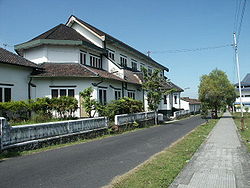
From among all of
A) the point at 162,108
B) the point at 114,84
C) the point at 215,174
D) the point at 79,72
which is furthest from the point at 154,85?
the point at 215,174

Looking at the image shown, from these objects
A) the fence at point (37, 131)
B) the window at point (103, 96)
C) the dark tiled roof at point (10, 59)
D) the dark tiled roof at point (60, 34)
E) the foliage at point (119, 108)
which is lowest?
the fence at point (37, 131)

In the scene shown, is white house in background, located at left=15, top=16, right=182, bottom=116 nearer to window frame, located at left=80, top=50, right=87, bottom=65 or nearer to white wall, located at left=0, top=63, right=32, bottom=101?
window frame, located at left=80, top=50, right=87, bottom=65

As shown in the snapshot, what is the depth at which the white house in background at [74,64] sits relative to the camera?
1681cm

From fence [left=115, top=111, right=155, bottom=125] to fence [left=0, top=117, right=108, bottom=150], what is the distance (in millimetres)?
2516

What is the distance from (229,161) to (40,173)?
5.76 meters

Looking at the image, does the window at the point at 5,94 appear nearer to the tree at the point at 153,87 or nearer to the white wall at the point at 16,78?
the white wall at the point at 16,78

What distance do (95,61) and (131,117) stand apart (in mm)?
7523

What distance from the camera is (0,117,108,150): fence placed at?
25.7ft

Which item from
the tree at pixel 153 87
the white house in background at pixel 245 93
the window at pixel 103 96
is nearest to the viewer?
the window at pixel 103 96

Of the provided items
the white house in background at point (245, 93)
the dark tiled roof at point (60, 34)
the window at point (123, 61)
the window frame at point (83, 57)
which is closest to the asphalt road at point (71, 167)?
the window frame at point (83, 57)

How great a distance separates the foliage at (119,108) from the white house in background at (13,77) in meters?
6.16

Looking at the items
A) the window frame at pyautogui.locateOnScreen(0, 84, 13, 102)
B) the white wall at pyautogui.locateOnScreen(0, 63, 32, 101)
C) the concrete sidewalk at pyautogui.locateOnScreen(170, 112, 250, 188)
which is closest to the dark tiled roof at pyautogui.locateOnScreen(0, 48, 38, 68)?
the white wall at pyautogui.locateOnScreen(0, 63, 32, 101)

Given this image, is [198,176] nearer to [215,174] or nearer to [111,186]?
[215,174]

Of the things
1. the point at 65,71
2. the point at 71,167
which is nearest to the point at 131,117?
the point at 65,71
